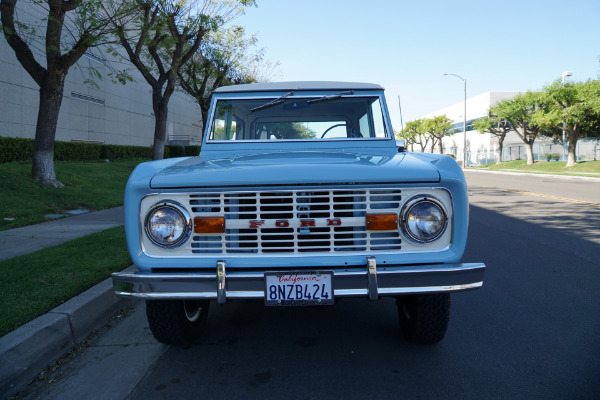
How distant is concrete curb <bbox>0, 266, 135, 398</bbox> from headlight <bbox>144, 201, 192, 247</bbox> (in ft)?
1.90

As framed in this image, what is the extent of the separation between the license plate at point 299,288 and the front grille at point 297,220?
0.18 m

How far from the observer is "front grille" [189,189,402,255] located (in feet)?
8.12

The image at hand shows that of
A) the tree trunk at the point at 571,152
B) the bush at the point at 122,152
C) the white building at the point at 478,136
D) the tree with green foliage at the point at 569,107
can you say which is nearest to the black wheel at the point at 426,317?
the bush at the point at 122,152

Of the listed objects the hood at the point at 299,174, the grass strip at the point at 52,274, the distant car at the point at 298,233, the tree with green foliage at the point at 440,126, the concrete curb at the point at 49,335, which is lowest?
the concrete curb at the point at 49,335

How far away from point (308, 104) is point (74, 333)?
2589 millimetres

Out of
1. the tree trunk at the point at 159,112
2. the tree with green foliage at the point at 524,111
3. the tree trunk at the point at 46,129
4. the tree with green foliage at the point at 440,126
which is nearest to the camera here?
the tree trunk at the point at 46,129

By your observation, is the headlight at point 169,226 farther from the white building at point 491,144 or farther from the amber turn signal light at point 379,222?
the white building at point 491,144

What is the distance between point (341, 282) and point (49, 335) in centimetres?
204

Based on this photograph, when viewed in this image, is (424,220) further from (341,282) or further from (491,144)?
(491,144)

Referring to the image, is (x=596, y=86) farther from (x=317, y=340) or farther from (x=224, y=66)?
(x=317, y=340)

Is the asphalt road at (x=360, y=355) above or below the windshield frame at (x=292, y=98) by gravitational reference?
below

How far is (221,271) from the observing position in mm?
2367

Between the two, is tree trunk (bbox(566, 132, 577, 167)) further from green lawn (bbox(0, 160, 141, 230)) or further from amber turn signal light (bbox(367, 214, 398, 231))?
amber turn signal light (bbox(367, 214, 398, 231))

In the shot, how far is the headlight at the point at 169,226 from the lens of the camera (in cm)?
252
